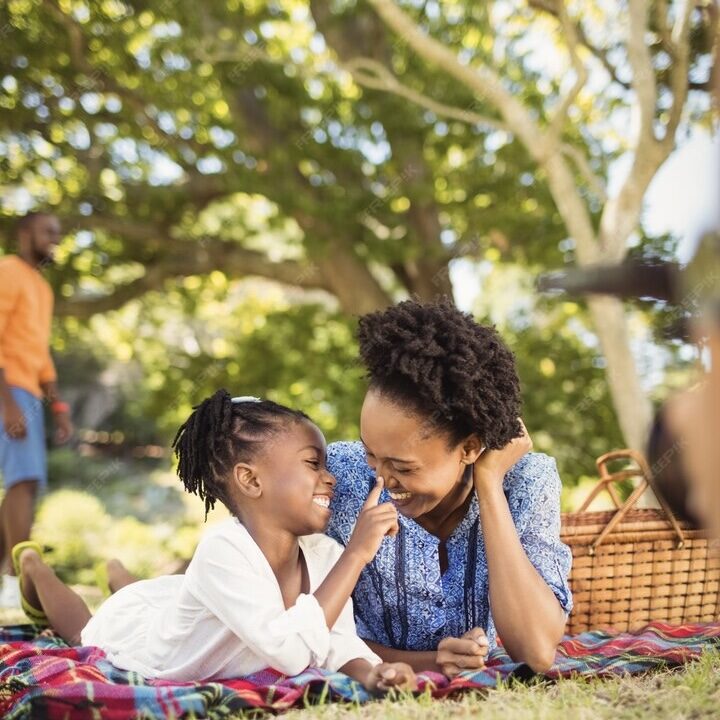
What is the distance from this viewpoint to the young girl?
2.42m

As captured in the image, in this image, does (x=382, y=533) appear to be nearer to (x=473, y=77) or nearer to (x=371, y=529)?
(x=371, y=529)

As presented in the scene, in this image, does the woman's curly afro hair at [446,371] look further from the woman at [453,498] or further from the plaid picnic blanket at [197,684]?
the plaid picnic blanket at [197,684]

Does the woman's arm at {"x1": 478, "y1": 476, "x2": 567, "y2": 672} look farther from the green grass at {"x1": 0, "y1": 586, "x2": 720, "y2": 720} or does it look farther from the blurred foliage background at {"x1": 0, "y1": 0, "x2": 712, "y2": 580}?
the blurred foliage background at {"x1": 0, "y1": 0, "x2": 712, "y2": 580}

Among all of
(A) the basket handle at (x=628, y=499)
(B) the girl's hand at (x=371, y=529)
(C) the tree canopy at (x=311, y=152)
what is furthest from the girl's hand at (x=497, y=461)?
(C) the tree canopy at (x=311, y=152)

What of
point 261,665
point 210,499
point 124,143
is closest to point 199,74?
point 124,143

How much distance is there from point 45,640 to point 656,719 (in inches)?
83.5

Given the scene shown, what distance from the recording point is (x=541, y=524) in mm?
2688

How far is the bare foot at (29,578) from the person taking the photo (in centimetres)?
360

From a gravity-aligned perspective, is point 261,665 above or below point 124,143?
below

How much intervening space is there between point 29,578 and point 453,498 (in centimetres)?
176

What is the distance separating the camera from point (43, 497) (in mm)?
12117

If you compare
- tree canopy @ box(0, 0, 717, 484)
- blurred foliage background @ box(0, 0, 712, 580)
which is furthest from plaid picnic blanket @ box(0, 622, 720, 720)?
tree canopy @ box(0, 0, 717, 484)

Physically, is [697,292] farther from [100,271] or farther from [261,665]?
[100,271]

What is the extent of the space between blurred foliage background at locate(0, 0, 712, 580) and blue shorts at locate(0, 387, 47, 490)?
335 centimetres
